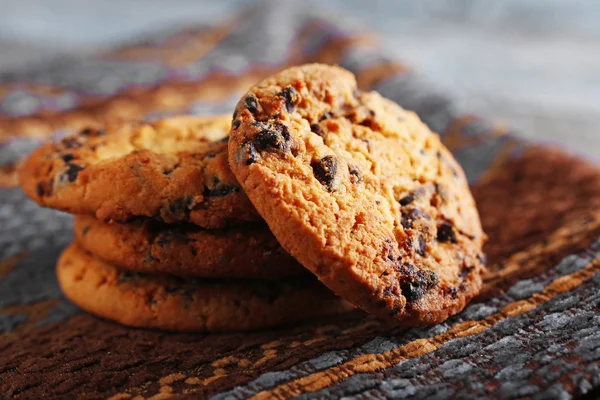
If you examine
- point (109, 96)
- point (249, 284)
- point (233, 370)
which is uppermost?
point (109, 96)

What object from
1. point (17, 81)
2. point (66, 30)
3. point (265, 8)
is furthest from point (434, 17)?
point (17, 81)

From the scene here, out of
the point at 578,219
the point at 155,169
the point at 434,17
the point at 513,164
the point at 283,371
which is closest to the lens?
the point at 283,371

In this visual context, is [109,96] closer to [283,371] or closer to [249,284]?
[249,284]

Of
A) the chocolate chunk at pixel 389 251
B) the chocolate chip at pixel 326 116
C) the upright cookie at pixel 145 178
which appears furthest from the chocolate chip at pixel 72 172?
the chocolate chunk at pixel 389 251

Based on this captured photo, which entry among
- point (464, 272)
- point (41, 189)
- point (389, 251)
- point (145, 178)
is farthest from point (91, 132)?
point (464, 272)

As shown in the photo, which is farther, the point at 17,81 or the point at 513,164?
the point at 17,81

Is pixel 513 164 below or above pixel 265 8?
below

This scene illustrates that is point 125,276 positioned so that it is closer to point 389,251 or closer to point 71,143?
point 71,143
